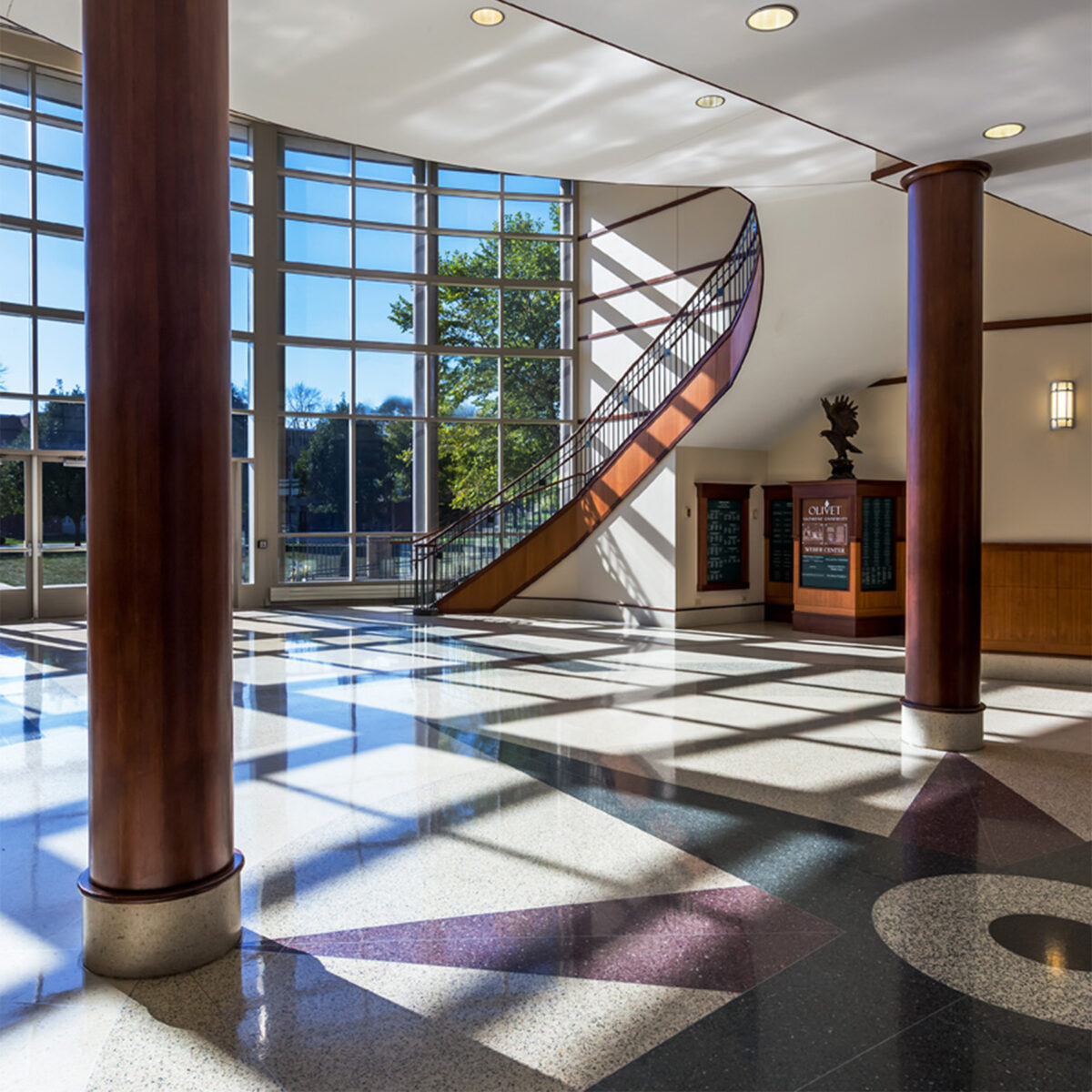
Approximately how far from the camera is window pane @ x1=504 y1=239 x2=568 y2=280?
1562 cm

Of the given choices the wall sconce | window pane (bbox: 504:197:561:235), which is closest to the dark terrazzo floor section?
the wall sconce

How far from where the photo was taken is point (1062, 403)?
8477mm

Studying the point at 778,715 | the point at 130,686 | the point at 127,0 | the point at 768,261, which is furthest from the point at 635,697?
the point at 127,0

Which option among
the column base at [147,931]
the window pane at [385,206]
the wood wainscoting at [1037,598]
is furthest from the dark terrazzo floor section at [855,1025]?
the window pane at [385,206]

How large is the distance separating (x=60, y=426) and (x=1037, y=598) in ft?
38.7

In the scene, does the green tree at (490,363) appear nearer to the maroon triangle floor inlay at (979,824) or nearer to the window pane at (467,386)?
the window pane at (467,386)

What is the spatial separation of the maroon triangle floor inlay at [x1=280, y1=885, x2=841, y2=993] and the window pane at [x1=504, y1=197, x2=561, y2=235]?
13876 mm

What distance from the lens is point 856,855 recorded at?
388 centimetres

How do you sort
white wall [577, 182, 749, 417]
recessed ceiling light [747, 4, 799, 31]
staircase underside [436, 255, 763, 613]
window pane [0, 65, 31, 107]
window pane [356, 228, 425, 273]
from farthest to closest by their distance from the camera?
1. window pane [356, 228, 425, 273]
2. white wall [577, 182, 749, 417]
3. window pane [0, 65, 31, 107]
4. staircase underside [436, 255, 763, 613]
5. recessed ceiling light [747, 4, 799, 31]

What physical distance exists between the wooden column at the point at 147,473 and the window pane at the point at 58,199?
37.7 feet

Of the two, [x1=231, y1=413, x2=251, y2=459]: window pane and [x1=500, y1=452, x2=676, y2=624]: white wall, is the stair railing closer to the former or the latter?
[x1=500, y1=452, x2=676, y2=624]: white wall

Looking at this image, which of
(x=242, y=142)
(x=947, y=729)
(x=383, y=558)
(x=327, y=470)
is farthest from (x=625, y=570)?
(x=242, y=142)

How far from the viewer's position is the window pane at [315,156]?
1427cm

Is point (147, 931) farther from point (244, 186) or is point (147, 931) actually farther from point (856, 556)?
point (244, 186)
